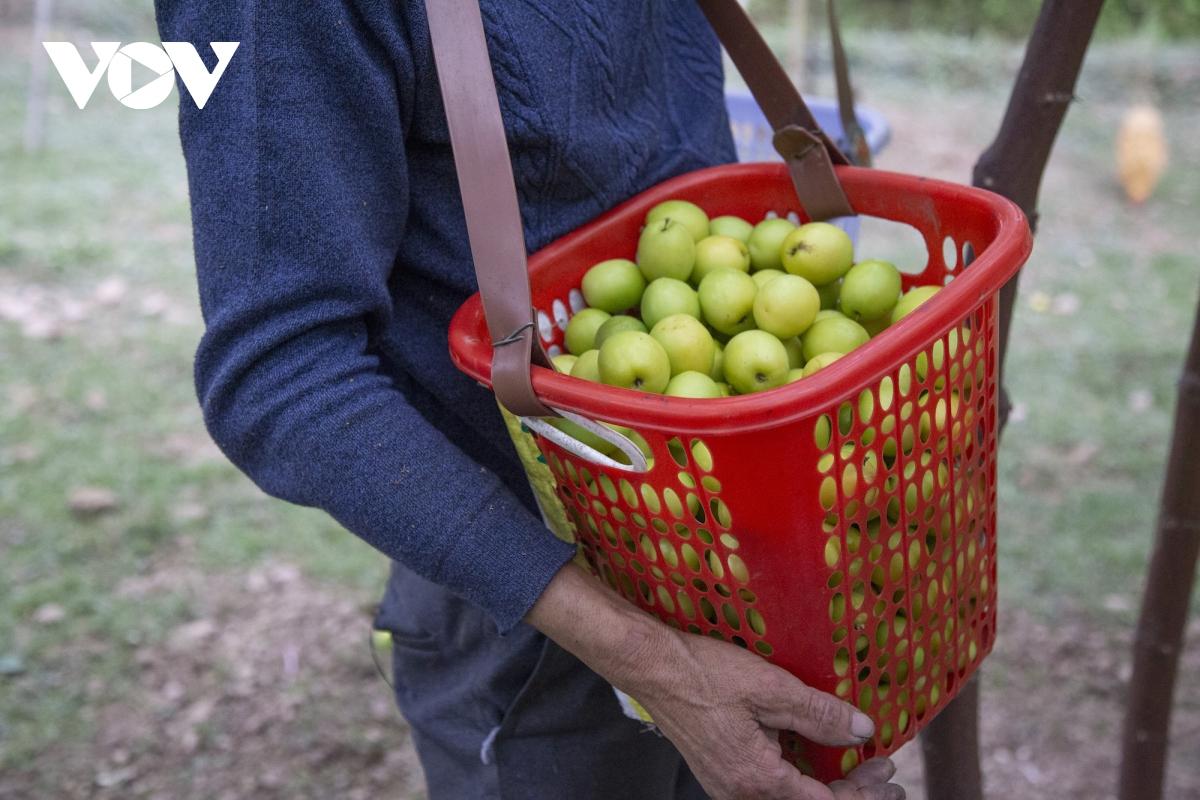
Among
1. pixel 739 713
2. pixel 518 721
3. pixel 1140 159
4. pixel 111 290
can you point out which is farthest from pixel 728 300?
pixel 1140 159

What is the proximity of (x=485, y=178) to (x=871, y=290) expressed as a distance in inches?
22.6

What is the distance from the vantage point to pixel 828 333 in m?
1.40

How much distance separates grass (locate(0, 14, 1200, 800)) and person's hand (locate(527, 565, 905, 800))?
7.34 feet

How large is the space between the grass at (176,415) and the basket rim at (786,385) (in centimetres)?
227

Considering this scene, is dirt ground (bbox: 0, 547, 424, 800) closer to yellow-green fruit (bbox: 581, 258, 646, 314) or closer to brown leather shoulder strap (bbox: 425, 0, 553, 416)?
yellow-green fruit (bbox: 581, 258, 646, 314)

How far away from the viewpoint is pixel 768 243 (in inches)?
62.4

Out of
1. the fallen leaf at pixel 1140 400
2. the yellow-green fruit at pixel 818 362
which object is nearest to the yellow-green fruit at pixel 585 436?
the yellow-green fruit at pixel 818 362

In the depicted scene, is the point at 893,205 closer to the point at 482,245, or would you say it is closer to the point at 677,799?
the point at 482,245

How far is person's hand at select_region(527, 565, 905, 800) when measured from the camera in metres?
1.20

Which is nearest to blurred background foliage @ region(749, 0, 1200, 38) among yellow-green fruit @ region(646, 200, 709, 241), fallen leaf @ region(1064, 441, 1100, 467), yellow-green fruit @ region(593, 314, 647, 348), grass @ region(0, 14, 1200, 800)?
grass @ region(0, 14, 1200, 800)

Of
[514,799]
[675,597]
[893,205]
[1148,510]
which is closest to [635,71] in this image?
[893,205]

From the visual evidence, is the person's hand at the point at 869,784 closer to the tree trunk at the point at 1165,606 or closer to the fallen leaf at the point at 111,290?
the tree trunk at the point at 1165,606

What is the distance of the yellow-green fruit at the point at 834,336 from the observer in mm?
1395

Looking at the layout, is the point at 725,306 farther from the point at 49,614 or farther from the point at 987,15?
the point at 987,15
